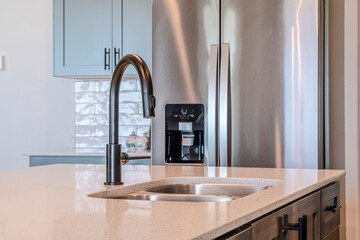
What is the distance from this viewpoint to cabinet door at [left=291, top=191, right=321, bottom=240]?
4.80ft

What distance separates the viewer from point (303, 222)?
1487mm

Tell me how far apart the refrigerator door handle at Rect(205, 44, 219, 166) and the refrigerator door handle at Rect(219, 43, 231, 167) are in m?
0.03

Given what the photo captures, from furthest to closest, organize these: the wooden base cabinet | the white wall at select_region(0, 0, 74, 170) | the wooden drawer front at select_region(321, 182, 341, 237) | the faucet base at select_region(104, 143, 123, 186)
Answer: the white wall at select_region(0, 0, 74, 170), the wooden drawer front at select_region(321, 182, 341, 237), the faucet base at select_region(104, 143, 123, 186), the wooden base cabinet

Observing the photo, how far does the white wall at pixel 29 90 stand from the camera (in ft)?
14.6

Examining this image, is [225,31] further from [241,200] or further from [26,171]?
[241,200]

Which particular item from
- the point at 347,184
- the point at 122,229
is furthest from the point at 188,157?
the point at 122,229

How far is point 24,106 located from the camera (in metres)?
4.50

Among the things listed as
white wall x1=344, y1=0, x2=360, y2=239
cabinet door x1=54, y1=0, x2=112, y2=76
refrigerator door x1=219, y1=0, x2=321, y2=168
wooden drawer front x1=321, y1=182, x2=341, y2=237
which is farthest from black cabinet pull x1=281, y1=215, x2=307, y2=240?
cabinet door x1=54, y1=0, x2=112, y2=76

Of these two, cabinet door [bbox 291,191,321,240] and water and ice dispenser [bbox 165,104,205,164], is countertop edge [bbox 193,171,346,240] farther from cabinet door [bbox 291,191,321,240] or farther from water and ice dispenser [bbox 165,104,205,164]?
water and ice dispenser [bbox 165,104,205,164]

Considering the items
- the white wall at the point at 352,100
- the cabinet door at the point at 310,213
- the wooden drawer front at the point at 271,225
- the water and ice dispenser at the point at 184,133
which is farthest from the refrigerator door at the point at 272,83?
the wooden drawer front at the point at 271,225

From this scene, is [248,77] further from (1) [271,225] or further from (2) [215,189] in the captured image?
(1) [271,225]

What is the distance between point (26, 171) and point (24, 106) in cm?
261

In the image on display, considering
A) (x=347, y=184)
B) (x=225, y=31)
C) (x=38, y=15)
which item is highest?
(x=38, y=15)

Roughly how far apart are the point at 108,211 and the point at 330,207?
1.02 meters
